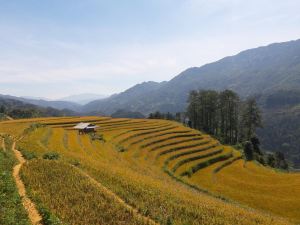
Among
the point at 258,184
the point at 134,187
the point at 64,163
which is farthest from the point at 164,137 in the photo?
the point at 134,187

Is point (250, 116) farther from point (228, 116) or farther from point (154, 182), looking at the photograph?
point (154, 182)

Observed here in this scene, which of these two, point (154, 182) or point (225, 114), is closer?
point (154, 182)

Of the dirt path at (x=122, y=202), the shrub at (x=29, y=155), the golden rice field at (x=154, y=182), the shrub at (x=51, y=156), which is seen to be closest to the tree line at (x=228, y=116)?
the golden rice field at (x=154, y=182)

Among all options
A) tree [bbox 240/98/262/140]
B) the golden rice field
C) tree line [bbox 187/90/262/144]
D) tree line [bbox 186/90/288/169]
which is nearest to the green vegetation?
the golden rice field

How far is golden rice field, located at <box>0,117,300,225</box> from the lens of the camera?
17.3 metres

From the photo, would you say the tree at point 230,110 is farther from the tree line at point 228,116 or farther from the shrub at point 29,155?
the shrub at point 29,155

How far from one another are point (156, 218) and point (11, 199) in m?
7.53

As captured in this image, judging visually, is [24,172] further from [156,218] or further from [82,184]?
[156,218]

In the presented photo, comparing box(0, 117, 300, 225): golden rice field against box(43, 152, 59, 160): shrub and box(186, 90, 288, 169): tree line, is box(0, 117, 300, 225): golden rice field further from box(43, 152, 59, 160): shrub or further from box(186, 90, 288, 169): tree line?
box(186, 90, 288, 169): tree line

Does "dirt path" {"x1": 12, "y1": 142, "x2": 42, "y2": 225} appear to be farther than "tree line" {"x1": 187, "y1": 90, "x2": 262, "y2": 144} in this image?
No

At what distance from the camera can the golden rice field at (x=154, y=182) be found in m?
17.3

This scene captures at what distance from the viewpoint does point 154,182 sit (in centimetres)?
2656

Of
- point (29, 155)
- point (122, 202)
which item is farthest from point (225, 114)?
point (122, 202)

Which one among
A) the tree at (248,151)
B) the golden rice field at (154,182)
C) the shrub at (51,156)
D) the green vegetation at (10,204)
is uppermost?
the shrub at (51,156)
